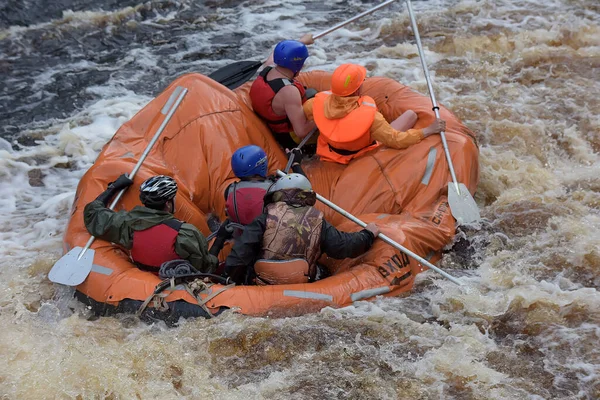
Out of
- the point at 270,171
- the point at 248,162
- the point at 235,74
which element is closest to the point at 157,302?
the point at 248,162

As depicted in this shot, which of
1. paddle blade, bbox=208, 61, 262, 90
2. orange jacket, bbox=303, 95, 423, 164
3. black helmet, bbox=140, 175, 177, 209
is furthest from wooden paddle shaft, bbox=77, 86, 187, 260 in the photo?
orange jacket, bbox=303, 95, 423, 164

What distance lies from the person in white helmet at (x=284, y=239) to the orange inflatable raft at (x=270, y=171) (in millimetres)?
137

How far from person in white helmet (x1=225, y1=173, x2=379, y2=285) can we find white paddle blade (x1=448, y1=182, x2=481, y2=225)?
109 centimetres

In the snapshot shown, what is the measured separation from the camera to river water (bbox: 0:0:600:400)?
3.91 meters

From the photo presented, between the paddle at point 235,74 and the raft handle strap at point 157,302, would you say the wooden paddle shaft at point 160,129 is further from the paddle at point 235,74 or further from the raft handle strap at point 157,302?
the paddle at point 235,74

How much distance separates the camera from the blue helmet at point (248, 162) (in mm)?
4852

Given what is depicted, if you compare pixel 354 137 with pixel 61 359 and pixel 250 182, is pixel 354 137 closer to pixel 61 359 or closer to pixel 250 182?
pixel 250 182

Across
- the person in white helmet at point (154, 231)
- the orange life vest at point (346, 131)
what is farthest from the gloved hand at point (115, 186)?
the orange life vest at point (346, 131)

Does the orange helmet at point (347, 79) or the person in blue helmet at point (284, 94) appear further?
the person in blue helmet at point (284, 94)

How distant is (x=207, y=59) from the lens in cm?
966

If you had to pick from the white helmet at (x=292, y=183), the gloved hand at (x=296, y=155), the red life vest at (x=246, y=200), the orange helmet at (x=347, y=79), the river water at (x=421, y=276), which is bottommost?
the river water at (x=421, y=276)

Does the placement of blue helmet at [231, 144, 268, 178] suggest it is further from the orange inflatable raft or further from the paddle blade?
the paddle blade

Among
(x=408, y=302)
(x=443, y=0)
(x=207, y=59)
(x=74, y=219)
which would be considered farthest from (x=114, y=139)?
(x=443, y=0)

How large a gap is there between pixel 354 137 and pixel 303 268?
1.39m
